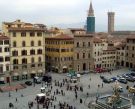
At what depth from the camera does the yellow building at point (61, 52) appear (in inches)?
2864

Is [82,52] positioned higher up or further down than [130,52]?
higher up

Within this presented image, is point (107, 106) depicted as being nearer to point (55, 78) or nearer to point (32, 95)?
point (32, 95)

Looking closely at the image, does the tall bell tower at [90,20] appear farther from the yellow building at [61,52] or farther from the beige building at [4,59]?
the beige building at [4,59]

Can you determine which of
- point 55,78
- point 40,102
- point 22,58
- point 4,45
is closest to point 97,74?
point 55,78

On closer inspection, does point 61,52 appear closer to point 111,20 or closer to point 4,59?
point 4,59

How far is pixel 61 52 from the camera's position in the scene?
7281 cm

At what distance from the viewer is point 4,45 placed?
63.0 m

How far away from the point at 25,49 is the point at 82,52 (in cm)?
1499

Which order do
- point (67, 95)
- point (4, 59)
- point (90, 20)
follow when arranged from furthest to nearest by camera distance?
point (90, 20)
point (4, 59)
point (67, 95)

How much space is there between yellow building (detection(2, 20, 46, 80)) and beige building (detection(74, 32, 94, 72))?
9203mm

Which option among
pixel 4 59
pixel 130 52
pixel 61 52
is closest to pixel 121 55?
pixel 130 52

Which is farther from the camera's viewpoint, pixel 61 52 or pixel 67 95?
pixel 61 52

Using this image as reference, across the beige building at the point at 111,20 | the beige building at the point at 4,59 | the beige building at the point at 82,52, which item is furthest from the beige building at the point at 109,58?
the beige building at the point at 111,20

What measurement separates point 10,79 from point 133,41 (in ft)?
111
